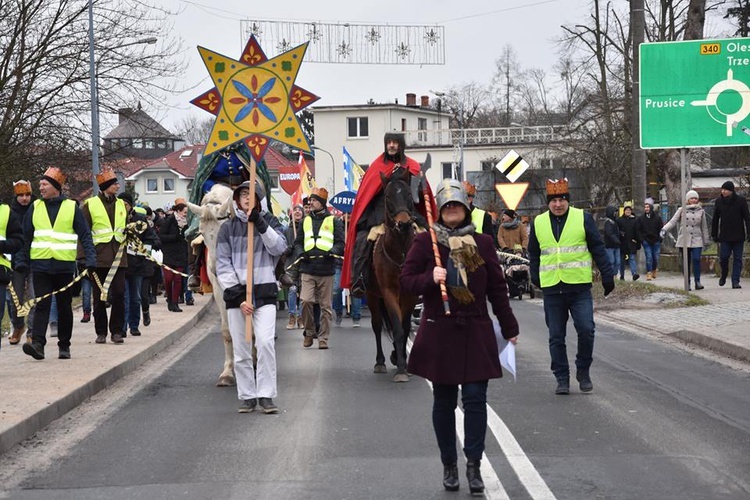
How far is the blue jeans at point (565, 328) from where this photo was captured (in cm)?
1107

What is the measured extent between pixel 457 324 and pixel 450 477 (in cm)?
89

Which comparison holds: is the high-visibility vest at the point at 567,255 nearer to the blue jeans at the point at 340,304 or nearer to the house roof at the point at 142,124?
the blue jeans at the point at 340,304

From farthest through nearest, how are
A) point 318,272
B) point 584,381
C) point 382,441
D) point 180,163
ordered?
point 180,163
point 318,272
point 584,381
point 382,441

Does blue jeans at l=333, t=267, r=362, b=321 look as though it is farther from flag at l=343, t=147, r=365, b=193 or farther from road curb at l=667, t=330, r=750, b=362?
flag at l=343, t=147, r=365, b=193

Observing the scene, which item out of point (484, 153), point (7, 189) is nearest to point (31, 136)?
point (7, 189)

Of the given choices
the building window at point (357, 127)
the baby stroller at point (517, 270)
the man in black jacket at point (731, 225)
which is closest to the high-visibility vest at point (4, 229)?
the baby stroller at point (517, 270)

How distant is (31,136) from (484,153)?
45826 millimetres

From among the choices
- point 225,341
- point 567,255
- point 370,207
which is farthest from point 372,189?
point 567,255

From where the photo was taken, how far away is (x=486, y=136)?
2990 inches

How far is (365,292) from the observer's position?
13.0m

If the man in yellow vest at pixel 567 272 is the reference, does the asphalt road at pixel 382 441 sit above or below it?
below

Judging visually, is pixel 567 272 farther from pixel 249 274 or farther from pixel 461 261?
pixel 461 261

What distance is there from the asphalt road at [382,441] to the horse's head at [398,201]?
5.23ft

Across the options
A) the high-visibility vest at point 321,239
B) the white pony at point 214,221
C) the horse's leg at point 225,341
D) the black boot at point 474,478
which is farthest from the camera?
the high-visibility vest at point 321,239
